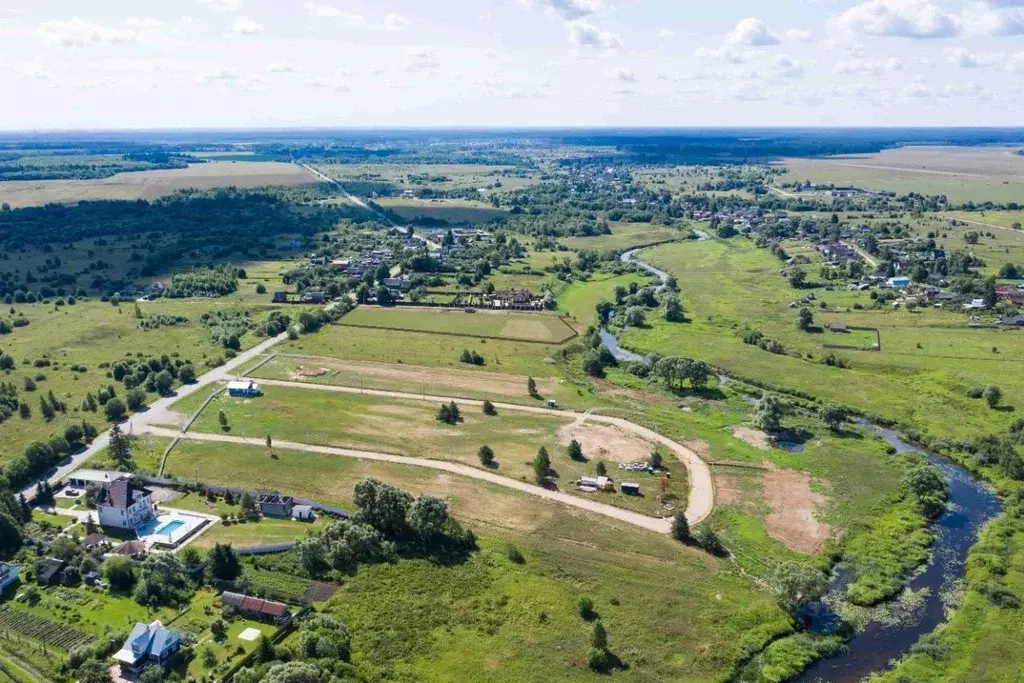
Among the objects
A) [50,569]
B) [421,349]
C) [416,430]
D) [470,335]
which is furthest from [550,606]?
[470,335]

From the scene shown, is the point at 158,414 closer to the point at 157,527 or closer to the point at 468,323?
the point at 157,527

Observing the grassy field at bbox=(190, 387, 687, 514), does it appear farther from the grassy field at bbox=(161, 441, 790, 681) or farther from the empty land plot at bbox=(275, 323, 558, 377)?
the empty land plot at bbox=(275, 323, 558, 377)

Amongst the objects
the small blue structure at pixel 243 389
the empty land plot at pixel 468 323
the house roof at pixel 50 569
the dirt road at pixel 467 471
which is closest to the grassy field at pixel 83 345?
the small blue structure at pixel 243 389

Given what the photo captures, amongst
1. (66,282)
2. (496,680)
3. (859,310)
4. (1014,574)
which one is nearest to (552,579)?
(496,680)

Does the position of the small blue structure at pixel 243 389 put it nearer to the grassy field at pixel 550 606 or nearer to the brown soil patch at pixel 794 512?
the grassy field at pixel 550 606

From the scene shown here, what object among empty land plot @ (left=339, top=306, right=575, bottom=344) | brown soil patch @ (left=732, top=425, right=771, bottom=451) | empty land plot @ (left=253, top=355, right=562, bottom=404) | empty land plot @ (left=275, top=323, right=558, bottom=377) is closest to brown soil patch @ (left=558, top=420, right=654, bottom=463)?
empty land plot @ (left=253, top=355, right=562, bottom=404)

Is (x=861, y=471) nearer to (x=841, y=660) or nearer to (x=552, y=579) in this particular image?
(x=841, y=660)

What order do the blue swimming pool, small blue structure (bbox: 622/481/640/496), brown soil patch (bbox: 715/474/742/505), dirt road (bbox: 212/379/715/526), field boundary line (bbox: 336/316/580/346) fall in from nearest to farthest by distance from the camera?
the blue swimming pool
dirt road (bbox: 212/379/715/526)
brown soil patch (bbox: 715/474/742/505)
small blue structure (bbox: 622/481/640/496)
field boundary line (bbox: 336/316/580/346)
